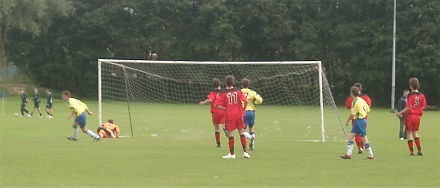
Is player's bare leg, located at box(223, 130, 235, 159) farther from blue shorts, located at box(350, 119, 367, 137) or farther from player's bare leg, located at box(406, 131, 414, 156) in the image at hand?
player's bare leg, located at box(406, 131, 414, 156)

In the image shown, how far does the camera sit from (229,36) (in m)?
64.0

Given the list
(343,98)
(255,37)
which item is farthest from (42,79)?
(343,98)

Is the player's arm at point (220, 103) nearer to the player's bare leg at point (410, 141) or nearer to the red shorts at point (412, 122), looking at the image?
the red shorts at point (412, 122)

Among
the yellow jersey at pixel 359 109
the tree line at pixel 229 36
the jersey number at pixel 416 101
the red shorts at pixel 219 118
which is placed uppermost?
the tree line at pixel 229 36

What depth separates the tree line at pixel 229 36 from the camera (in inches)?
2357

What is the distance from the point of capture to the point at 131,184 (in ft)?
41.9

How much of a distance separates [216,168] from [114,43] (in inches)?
2097

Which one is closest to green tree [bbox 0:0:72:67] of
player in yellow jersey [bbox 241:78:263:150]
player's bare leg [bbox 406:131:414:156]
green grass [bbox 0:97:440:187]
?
green grass [bbox 0:97:440:187]

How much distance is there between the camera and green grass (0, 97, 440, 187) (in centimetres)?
1327

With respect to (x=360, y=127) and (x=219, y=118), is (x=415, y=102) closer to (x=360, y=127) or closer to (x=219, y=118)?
(x=360, y=127)

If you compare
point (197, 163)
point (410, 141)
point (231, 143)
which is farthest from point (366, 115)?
point (197, 163)

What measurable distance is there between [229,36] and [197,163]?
4803 cm

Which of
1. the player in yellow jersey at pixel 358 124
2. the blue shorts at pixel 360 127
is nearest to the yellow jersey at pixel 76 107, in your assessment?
the player in yellow jersey at pixel 358 124

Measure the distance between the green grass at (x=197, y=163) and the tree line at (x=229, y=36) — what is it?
3372 cm
